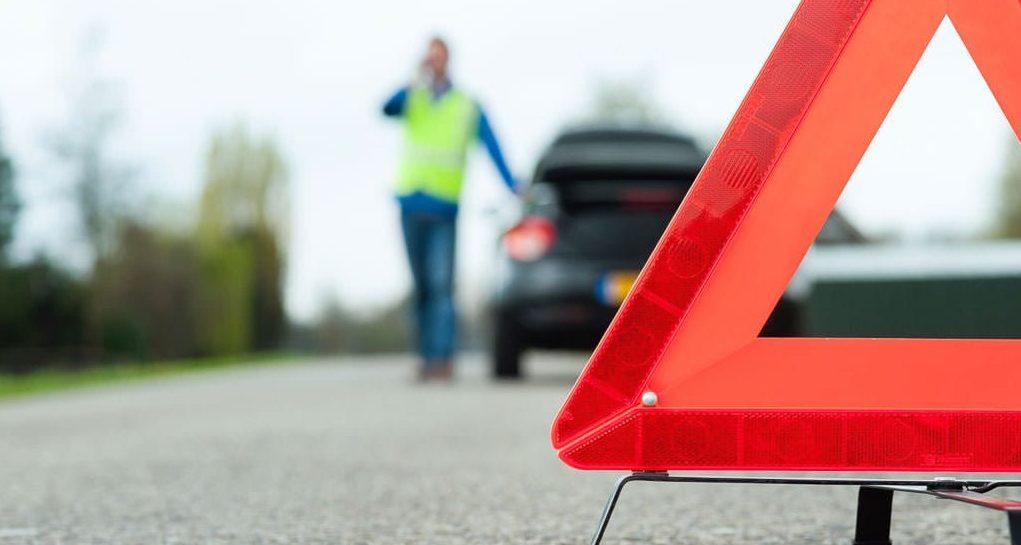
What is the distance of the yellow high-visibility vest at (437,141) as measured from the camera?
368 inches

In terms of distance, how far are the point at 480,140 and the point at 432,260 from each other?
3.18 ft

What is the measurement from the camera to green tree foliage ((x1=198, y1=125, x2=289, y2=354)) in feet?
147

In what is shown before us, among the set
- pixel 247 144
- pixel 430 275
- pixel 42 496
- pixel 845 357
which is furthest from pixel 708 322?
pixel 247 144

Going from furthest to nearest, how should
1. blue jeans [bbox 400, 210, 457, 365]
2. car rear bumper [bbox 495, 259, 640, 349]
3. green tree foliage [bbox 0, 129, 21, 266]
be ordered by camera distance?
green tree foliage [bbox 0, 129, 21, 266], blue jeans [bbox 400, 210, 457, 365], car rear bumper [bbox 495, 259, 640, 349]

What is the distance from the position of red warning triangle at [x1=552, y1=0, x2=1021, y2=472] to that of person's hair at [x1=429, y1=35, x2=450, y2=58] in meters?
6.97

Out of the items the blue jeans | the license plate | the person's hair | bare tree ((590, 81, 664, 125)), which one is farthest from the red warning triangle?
bare tree ((590, 81, 664, 125))

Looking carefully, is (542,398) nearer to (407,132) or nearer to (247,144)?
(407,132)

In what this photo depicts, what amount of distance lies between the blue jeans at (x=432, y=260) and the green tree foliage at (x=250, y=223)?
110ft

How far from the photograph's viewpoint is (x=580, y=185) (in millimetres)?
9008

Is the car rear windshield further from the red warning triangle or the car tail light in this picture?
the red warning triangle

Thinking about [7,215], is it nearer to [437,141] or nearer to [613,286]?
[437,141]

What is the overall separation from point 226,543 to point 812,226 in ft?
5.25

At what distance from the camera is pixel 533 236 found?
30.0ft

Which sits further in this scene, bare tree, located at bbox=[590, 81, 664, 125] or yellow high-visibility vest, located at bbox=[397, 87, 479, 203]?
bare tree, located at bbox=[590, 81, 664, 125]
